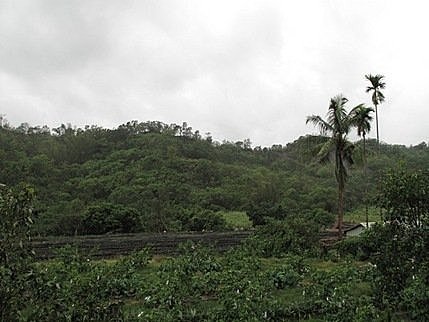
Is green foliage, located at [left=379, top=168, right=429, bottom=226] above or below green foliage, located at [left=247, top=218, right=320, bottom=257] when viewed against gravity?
above

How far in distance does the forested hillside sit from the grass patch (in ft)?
2.71

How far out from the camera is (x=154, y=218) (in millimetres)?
38312

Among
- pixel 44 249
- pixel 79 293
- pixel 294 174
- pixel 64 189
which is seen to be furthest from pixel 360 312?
pixel 294 174

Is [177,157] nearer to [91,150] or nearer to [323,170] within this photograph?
[91,150]

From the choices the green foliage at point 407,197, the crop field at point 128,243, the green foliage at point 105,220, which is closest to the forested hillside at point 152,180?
the green foliage at point 105,220

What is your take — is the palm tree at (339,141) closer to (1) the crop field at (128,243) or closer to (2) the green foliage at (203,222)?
(1) the crop field at (128,243)

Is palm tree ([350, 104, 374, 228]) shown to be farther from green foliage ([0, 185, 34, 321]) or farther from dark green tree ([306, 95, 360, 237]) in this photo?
green foliage ([0, 185, 34, 321])

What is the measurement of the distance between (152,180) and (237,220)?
35.9ft

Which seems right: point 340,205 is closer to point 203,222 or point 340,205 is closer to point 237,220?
point 203,222

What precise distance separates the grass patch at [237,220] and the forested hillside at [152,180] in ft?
2.71

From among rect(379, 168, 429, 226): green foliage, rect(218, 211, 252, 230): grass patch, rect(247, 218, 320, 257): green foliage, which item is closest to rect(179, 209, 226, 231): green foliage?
rect(218, 211, 252, 230): grass patch

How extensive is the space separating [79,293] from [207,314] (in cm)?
500

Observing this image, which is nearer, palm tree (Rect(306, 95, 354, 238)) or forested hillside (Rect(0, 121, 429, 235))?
palm tree (Rect(306, 95, 354, 238))

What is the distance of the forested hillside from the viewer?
34.7 metres
